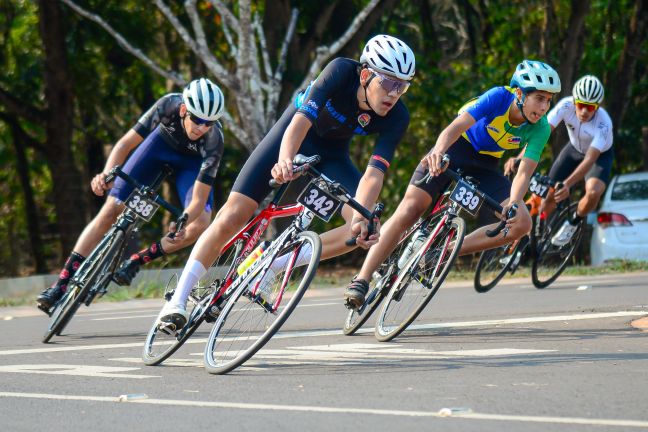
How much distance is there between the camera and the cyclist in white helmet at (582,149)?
516 inches

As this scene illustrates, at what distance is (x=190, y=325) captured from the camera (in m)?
7.58

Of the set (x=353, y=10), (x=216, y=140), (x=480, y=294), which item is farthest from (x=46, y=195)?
(x=216, y=140)

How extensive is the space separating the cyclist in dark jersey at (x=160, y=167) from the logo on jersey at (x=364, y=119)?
5.67 feet

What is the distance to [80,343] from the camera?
943 cm

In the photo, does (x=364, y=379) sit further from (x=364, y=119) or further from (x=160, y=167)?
(x=160, y=167)

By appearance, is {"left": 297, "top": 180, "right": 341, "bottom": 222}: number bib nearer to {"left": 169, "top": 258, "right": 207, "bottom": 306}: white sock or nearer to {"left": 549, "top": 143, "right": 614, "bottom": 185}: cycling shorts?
{"left": 169, "top": 258, "right": 207, "bottom": 306}: white sock

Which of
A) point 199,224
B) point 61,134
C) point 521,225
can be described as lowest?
point 61,134

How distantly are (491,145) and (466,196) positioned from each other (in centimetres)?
108

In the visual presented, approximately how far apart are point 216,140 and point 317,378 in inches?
126

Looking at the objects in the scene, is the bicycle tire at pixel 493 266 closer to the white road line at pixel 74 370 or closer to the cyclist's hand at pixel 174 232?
the cyclist's hand at pixel 174 232

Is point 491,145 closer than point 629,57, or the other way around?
point 491,145

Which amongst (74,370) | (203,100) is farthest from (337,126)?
(74,370)

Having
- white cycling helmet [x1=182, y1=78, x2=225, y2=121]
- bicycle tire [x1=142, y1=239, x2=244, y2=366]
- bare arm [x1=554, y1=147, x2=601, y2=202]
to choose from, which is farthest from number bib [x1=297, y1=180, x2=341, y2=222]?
bare arm [x1=554, y1=147, x2=601, y2=202]

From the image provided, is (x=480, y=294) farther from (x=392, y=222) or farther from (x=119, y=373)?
(x=119, y=373)
